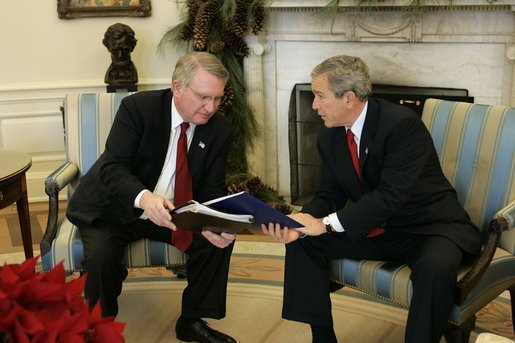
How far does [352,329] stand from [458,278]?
714mm

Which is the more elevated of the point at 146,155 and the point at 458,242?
the point at 146,155

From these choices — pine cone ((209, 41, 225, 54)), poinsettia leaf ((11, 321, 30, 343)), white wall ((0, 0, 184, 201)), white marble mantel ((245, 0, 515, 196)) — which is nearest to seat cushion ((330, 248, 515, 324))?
poinsettia leaf ((11, 321, 30, 343))

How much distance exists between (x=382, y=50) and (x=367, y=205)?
192 centimetres

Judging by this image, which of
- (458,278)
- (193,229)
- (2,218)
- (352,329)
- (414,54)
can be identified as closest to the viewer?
(458,278)

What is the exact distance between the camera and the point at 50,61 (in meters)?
4.68

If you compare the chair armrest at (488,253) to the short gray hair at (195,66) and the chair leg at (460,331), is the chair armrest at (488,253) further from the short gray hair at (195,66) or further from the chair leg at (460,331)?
the short gray hair at (195,66)

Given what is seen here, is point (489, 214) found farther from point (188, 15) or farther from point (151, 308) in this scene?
point (188, 15)

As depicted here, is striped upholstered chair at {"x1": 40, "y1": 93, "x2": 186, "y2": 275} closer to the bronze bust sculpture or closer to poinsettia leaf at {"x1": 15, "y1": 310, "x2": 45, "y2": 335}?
the bronze bust sculpture

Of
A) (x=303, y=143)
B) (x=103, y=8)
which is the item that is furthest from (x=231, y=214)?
(x=103, y=8)

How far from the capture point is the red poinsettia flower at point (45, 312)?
4.83ft

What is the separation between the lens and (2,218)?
461cm

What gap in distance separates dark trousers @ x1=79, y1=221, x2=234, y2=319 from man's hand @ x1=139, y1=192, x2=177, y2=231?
0.26 m

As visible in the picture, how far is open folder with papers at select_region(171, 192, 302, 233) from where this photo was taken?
2344 mm

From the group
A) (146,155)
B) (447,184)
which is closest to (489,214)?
(447,184)
